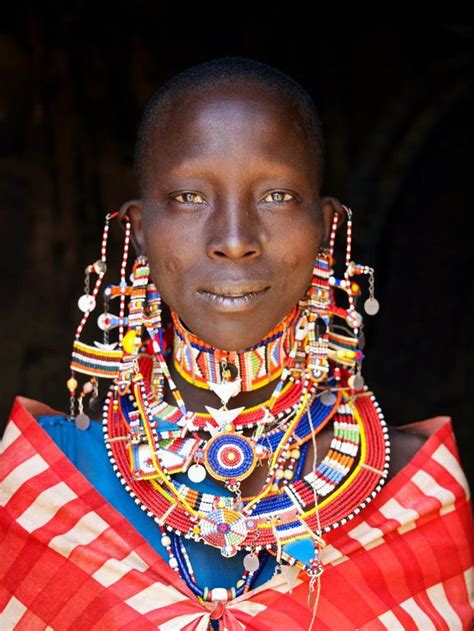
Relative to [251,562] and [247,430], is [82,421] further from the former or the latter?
[251,562]

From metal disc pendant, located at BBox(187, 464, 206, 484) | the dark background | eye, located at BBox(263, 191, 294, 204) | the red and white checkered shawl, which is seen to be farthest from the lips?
the dark background

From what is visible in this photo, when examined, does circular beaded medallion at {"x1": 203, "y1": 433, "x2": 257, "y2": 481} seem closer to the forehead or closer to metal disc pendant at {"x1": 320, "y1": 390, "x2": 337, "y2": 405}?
metal disc pendant at {"x1": 320, "y1": 390, "x2": 337, "y2": 405}

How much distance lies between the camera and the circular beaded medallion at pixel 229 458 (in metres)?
2.41

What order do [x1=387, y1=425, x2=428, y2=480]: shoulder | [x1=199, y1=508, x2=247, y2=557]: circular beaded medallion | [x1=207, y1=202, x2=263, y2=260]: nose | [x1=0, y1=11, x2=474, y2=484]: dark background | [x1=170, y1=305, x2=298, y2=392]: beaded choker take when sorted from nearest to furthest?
[x1=207, y1=202, x2=263, y2=260]: nose, [x1=199, y1=508, x2=247, y2=557]: circular beaded medallion, [x1=170, y1=305, x2=298, y2=392]: beaded choker, [x1=387, y1=425, x2=428, y2=480]: shoulder, [x1=0, y1=11, x2=474, y2=484]: dark background

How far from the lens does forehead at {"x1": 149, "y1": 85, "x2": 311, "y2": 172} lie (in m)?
2.28

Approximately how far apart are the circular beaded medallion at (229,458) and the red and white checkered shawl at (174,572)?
22 centimetres

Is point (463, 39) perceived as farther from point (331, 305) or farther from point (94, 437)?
point (94, 437)

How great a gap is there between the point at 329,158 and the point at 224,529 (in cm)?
248

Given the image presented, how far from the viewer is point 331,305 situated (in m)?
2.59

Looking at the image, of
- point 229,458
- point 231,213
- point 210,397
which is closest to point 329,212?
point 231,213

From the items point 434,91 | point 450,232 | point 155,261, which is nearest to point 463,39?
point 434,91

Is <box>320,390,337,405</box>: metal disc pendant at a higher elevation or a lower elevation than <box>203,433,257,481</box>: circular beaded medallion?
higher

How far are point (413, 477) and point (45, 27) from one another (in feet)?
8.30

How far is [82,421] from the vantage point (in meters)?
2.56
